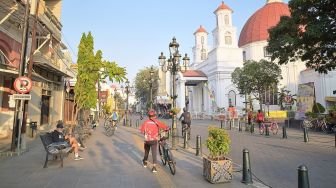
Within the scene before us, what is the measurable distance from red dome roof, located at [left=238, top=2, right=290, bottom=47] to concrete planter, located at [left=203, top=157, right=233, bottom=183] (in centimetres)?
4385

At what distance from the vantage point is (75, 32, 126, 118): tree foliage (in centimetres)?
1294

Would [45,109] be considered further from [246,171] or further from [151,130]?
[246,171]

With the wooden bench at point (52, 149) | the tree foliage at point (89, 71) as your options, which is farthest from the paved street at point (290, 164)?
the tree foliage at point (89, 71)

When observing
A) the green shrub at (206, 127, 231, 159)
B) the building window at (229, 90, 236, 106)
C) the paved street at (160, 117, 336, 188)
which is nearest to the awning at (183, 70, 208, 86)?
the building window at (229, 90, 236, 106)

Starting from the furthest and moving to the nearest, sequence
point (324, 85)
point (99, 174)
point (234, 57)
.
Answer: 1. point (234, 57)
2. point (324, 85)
3. point (99, 174)

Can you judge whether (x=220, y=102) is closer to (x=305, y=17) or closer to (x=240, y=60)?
(x=240, y=60)

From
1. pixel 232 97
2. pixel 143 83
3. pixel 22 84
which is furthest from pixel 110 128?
pixel 143 83

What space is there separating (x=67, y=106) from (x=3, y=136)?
12.5 meters

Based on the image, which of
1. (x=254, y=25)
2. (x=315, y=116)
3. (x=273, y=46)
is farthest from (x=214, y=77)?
(x=273, y=46)

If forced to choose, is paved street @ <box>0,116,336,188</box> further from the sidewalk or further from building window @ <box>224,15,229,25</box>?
building window @ <box>224,15,229,25</box>

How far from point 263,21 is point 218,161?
45.3 metres

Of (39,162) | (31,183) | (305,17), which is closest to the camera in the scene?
(31,183)

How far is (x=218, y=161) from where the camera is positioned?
5.97m

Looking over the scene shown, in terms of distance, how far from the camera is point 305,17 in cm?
1215
